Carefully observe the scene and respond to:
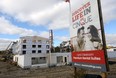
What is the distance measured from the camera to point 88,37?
593 cm

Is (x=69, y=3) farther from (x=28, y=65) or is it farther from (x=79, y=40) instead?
(x=28, y=65)

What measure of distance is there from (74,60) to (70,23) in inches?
70.3

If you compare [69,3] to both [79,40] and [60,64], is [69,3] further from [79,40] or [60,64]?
[60,64]

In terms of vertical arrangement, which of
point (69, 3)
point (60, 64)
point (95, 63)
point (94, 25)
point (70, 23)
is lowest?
point (60, 64)

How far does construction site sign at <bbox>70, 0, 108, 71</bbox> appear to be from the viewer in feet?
16.7

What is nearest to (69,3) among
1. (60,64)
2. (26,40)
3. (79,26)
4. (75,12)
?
(75,12)

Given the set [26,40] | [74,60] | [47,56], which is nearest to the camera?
[74,60]

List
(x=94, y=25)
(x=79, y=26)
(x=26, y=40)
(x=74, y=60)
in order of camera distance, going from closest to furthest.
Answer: (x=94, y=25)
(x=79, y=26)
(x=74, y=60)
(x=26, y=40)

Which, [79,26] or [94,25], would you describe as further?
[79,26]

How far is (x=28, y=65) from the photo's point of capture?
3331 centimetres

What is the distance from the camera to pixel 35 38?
76.1 m

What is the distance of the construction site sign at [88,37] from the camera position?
5.09 meters

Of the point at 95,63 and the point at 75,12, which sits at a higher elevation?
the point at 75,12

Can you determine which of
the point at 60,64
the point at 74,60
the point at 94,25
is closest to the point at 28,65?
the point at 60,64
